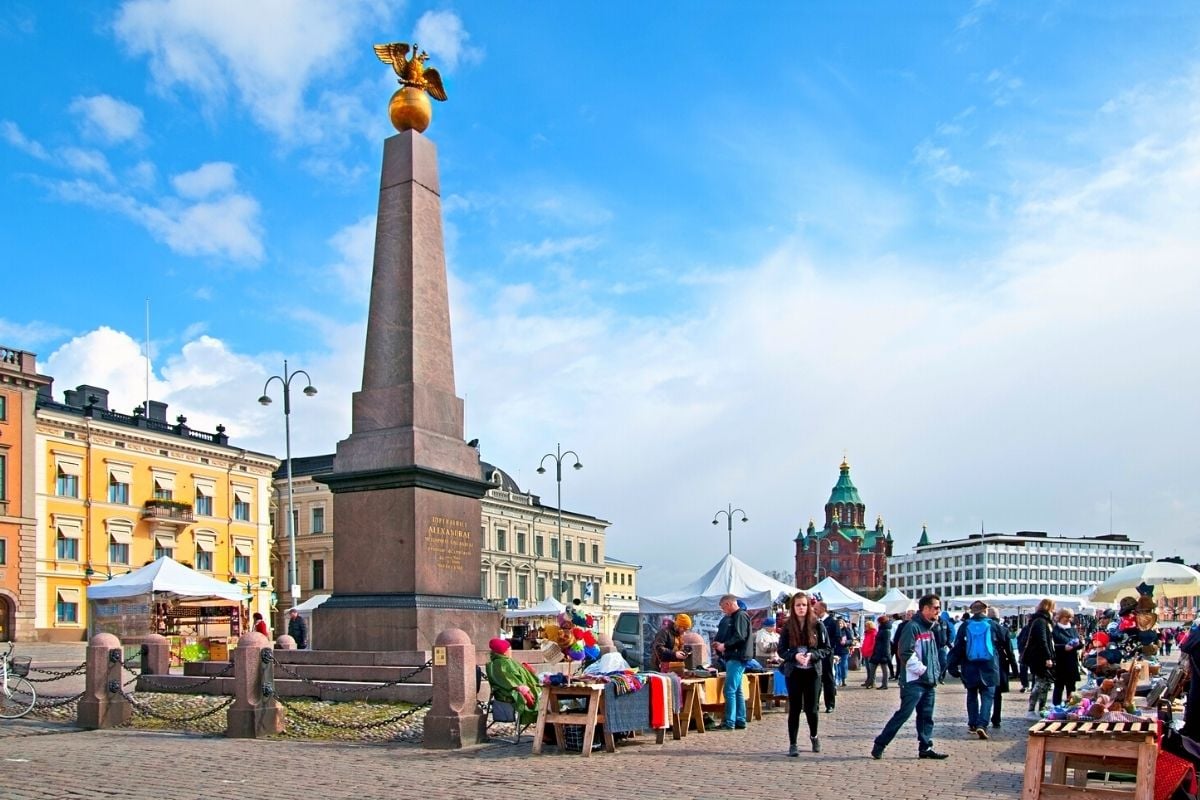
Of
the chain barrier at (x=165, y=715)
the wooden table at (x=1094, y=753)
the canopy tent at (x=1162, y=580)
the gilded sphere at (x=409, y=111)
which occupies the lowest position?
the chain barrier at (x=165, y=715)

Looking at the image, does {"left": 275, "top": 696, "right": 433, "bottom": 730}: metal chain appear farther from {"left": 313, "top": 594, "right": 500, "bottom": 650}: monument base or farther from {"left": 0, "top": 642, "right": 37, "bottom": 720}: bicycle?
{"left": 0, "top": 642, "right": 37, "bottom": 720}: bicycle

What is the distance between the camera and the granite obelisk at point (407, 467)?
16.2 meters

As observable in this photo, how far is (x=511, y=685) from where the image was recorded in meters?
13.0

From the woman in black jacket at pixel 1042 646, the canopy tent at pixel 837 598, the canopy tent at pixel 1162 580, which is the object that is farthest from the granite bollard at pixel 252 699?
the canopy tent at pixel 837 598

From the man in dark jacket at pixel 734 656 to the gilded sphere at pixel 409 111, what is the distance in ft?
29.3

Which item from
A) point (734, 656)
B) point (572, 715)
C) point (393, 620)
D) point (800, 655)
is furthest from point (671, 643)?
point (800, 655)

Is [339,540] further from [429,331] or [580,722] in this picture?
[580,722]

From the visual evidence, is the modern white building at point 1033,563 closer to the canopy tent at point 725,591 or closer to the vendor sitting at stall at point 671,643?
the canopy tent at point 725,591

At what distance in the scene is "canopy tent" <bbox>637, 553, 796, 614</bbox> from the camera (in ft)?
91.6

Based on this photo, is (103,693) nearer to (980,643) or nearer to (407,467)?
(407,467)

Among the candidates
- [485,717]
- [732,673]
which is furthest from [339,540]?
[732,673]

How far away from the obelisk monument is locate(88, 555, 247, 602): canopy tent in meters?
9.99

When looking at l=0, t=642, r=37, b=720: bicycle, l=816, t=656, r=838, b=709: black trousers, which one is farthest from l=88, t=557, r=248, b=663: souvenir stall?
l=816, t=656, r=838, b=709: black trousers

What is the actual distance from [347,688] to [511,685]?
3206mm
